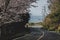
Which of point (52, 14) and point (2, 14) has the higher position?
point (2, 14)

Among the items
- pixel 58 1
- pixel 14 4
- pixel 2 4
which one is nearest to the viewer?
pixel 2 4

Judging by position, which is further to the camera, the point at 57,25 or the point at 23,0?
the point at 57,25

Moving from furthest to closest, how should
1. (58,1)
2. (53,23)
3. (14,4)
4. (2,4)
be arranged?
(53,23), (58,1), (14,4), (2,4)

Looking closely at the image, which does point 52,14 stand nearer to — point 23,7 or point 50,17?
point 50,17

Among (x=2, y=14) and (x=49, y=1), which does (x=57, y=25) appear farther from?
(x=2, y=14)

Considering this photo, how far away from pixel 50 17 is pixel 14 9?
208 feet

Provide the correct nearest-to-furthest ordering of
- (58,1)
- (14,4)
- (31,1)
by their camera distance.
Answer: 1. (14,4)
2. (31,1)
3. (58,1)

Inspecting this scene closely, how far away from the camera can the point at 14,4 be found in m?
21.5

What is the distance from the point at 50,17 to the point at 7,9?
64476mm

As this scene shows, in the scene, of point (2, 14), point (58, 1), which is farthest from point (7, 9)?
point (58, 1)

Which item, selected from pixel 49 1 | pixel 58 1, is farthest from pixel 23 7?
pixel 49 1

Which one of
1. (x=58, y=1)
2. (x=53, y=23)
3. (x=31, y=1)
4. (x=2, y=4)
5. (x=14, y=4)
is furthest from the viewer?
(x=53, y=23)

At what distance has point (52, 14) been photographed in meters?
83.4

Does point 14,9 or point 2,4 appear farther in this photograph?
point 14,9
